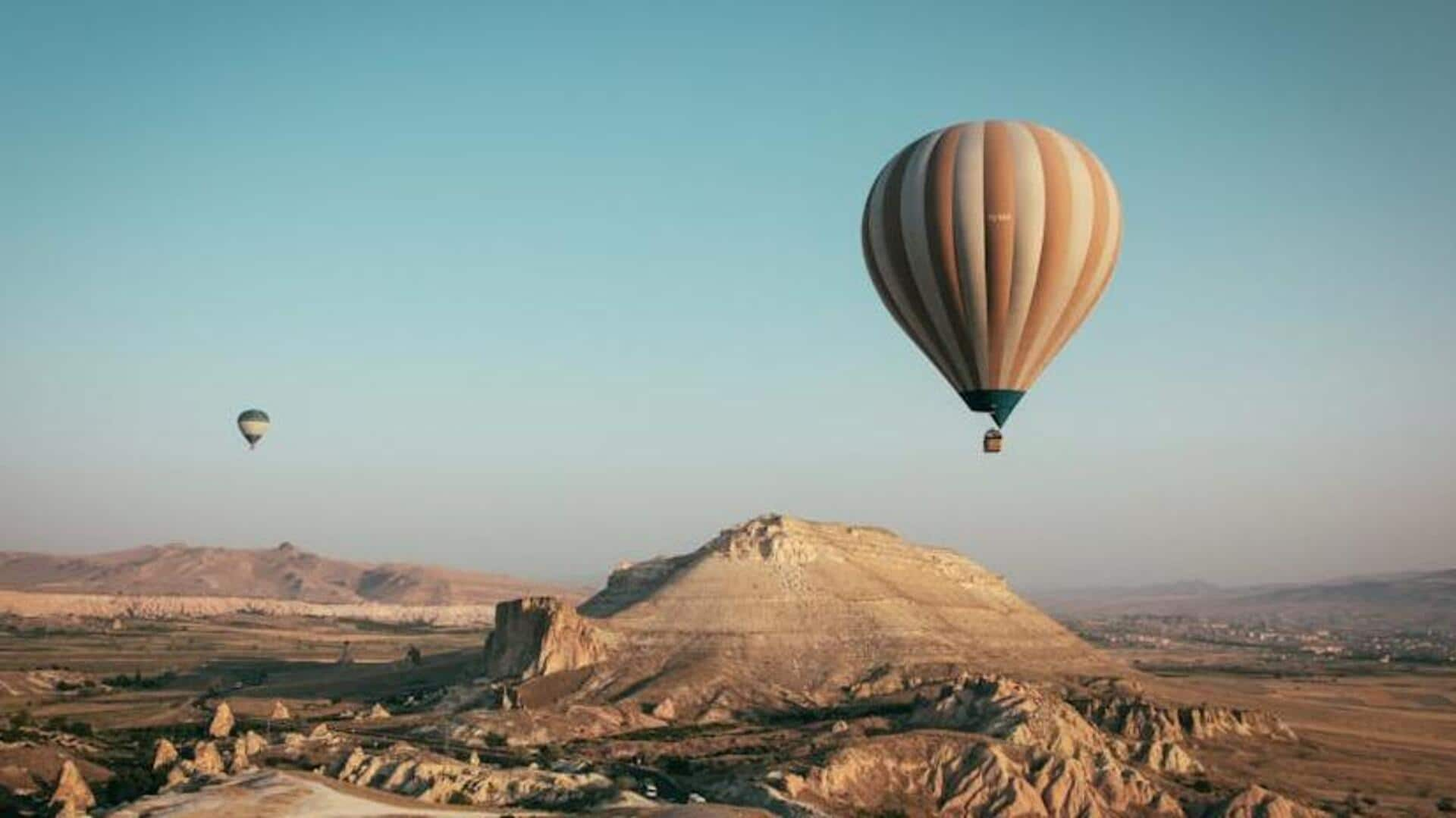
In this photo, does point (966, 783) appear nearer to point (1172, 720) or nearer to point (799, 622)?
point (1172, 720)

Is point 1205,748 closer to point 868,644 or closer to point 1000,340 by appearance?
point 868,644

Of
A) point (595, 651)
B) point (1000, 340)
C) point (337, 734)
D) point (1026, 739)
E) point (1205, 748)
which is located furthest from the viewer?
point (595, 651)

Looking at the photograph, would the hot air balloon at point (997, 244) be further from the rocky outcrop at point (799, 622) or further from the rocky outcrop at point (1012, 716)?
the rocky outcrop at point (799, 622)

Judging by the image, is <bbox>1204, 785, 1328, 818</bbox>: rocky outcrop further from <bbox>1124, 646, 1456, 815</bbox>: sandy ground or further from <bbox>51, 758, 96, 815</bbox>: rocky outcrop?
<bbox>51, 758, 96, 815</bbox>: rocky outcrop

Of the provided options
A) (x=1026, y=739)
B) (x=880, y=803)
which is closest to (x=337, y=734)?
(x=880, y=803)

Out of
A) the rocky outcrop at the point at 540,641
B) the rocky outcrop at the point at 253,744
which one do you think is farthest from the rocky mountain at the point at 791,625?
the rocky outcrop at the point at 253,744

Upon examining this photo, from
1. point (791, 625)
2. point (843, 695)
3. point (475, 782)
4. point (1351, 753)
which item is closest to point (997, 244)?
point (475, 782)
